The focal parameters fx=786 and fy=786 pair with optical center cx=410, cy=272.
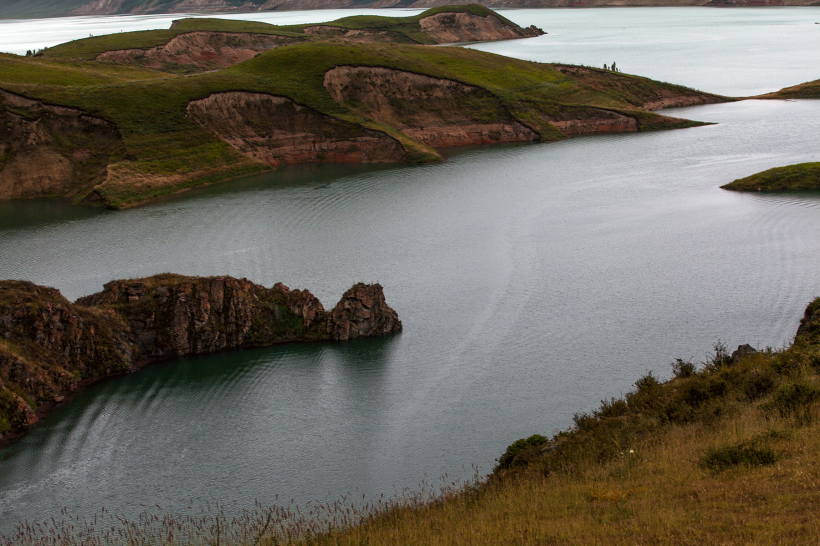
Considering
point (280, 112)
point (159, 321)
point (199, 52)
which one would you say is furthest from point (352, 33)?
point (159, 321)

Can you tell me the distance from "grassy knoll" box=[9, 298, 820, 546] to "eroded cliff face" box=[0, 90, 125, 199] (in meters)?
59.5

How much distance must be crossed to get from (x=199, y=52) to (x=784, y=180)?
11271 cm

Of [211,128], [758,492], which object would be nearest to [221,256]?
[211,128]

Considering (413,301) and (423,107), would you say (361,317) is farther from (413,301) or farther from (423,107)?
(423,107)

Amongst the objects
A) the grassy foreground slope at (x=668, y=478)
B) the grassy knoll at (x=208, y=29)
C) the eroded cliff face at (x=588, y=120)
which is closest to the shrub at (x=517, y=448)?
the grassy foreground slope at (x=668, y=478)

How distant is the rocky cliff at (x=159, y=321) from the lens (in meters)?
35.9

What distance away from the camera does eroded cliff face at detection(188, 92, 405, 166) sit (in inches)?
3514

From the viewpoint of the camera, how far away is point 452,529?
1867cm

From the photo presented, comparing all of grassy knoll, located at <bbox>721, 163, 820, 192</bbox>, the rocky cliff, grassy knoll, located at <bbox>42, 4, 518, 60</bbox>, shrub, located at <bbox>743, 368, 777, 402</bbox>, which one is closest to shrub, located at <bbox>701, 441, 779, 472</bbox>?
shrub, located at <bbox>743, 368, 777, 402</bbox>

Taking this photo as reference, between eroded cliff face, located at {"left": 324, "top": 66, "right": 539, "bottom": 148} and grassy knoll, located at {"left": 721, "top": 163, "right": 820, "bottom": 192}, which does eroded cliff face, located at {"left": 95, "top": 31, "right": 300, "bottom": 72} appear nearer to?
eroded cliff face, located at {"left": 324, "top": 66, "right": 539, "bottom": 148}

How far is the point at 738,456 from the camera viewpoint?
18922 millimetres

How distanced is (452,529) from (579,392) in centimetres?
1614

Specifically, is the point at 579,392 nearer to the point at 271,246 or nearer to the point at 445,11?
the point at 271,246

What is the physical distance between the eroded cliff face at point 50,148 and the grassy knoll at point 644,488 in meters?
59.5
